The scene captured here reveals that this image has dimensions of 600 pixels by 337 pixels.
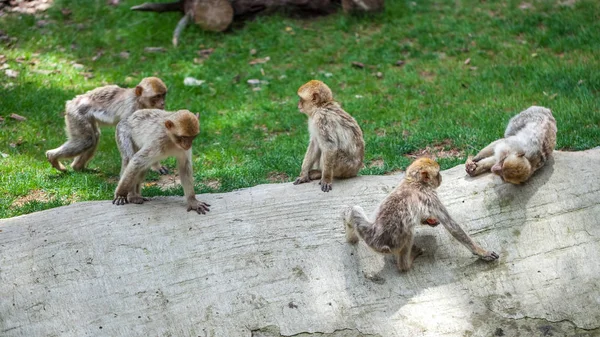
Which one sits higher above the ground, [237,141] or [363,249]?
[363,249]

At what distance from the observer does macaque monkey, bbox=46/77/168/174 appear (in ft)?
30.2

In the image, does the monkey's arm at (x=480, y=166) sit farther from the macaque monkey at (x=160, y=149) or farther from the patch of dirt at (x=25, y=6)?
the patch of dirt at (x=25, y=6)

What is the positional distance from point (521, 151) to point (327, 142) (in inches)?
78.7

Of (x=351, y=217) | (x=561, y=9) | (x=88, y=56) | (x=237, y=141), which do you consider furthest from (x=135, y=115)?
(x=561, y=9)

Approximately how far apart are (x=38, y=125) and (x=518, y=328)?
26.1 ft

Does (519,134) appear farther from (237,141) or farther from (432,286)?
(237,141)

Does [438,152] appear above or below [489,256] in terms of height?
below

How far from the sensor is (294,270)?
658 centimetres

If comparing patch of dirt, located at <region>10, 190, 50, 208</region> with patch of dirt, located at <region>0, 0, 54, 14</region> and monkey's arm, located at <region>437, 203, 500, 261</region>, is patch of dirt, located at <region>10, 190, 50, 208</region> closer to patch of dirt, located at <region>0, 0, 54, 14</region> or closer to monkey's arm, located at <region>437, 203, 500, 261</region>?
monkey's arm, located at <region>437, 203, 500, 261</region>

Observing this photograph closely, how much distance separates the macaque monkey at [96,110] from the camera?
9.22 metres

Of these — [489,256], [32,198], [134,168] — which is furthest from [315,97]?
[32,198]

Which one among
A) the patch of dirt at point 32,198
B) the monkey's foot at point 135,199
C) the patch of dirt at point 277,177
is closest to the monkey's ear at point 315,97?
the patch of dirt at point 277,177

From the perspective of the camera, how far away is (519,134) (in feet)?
25.2

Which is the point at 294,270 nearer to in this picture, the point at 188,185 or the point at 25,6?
the point at 188,185
